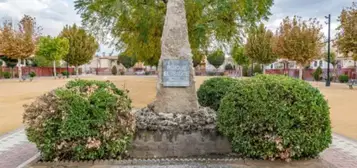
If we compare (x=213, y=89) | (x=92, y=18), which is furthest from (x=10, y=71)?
(x=213, y=89)

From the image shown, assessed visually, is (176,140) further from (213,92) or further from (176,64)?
(213,92)

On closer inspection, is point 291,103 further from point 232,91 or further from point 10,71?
point 10,71

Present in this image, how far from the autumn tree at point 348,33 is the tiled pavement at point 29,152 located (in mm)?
20087

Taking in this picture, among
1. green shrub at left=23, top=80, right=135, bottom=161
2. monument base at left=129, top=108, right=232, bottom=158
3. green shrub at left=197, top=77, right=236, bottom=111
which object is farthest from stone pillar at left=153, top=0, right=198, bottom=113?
green shrub at left=197, top=77, right=236, bottom=111

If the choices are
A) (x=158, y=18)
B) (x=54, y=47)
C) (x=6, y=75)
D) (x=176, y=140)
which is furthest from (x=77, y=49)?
(x=176, y=140)

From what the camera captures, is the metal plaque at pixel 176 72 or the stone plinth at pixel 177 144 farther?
the metal plaque at pixel 176 72

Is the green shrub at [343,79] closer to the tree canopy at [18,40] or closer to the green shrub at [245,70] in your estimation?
the green shrub at [245,70]

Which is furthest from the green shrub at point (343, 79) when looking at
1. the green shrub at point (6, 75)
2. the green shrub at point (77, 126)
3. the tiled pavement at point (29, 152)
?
the green shrub at point (6, 75)

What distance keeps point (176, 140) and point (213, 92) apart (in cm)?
410

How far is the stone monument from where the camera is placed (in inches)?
251

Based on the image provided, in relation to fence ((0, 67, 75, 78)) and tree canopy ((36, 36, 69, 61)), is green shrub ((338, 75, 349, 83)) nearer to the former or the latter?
tree canopy ((36, 36, 69, 61))

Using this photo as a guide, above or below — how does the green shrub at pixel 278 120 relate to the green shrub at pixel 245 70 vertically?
below

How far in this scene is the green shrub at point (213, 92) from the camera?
10117mm

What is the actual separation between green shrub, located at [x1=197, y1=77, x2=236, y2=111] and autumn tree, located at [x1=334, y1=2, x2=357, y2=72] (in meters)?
19.3
